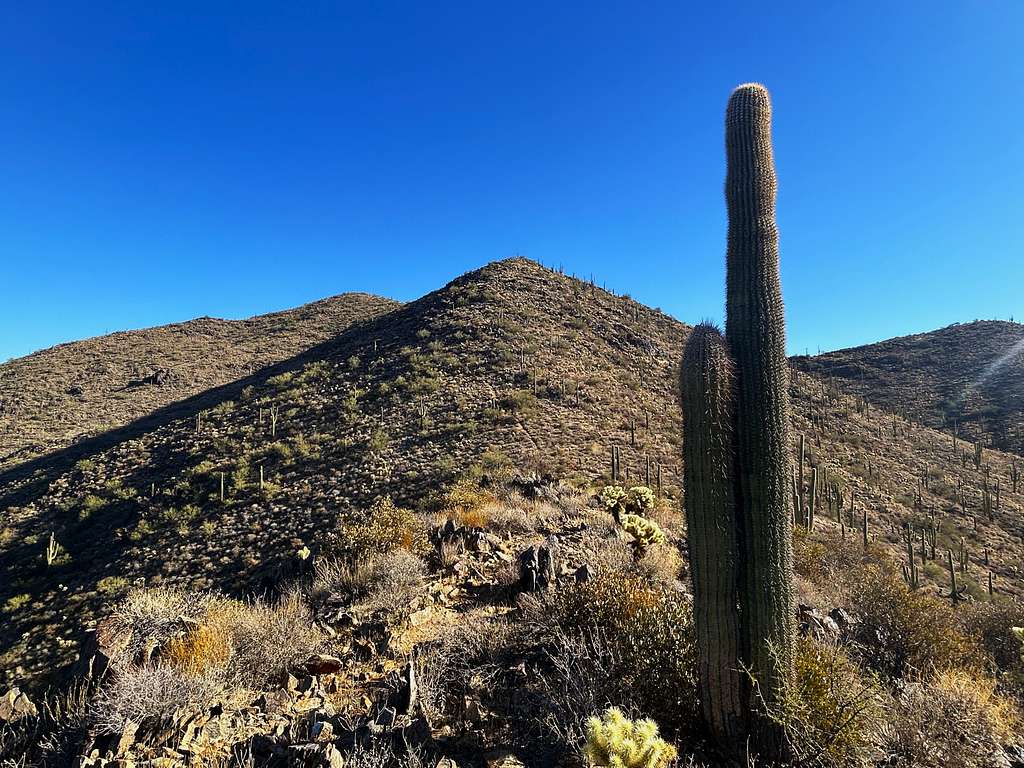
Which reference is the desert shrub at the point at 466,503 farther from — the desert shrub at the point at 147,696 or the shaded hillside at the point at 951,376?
the shaded hillside at the point at 951,376

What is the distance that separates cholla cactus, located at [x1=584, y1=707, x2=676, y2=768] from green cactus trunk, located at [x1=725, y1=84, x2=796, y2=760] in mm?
1163

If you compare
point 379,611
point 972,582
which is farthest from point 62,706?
point 972,582

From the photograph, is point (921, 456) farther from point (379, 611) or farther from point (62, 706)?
point (62, 706)

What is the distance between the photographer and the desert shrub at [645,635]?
393 centimetres

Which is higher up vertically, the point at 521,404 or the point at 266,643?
the point at 521,404

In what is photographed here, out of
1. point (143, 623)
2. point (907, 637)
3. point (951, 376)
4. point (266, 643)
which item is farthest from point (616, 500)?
point (951, 376)

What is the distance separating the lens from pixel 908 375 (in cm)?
4053

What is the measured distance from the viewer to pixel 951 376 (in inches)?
1513

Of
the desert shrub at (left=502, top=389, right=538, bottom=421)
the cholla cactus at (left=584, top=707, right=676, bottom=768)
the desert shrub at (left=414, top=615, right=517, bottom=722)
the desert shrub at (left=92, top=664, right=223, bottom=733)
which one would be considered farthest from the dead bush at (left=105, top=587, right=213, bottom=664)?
the desert shrub at (left=502, top=389, right=538, bottom=421)

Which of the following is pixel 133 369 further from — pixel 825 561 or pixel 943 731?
pixel 943 731

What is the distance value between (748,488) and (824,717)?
1.62 meters

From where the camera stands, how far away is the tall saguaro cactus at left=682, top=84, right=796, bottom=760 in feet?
12.2

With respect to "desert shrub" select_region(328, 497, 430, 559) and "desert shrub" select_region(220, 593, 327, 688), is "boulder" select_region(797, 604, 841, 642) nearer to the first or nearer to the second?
"desert shrub" select_region(220, 593, 327, 688)

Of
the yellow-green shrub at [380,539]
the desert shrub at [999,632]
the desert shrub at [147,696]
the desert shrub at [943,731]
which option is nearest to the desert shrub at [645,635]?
the desert shrub at [943,731]
